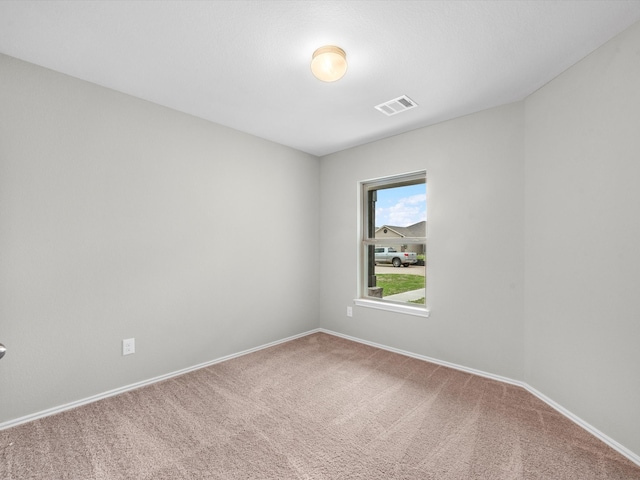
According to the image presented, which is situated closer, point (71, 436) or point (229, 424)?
point (71, 436)

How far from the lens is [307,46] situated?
1845 mm

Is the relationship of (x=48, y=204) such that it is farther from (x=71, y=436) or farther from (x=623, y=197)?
(x=623, y=197)

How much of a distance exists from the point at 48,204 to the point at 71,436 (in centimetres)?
156

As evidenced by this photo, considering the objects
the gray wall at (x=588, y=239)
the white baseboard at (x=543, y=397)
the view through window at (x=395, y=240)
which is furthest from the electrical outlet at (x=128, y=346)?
the gray wall at (x=588, y=239)

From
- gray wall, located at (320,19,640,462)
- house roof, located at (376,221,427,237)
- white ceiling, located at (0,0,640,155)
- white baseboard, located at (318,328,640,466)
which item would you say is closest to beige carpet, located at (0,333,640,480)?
white baseboard, located at (318,328,640,466)

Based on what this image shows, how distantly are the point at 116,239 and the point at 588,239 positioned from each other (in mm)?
3499

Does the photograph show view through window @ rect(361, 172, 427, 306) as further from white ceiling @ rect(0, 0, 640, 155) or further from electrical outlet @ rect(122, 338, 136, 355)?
electrical outlet @ rect(122, 338, 136, 355)

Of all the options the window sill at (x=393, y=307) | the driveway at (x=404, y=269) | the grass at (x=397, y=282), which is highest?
the driveway at (x=404, y=269)

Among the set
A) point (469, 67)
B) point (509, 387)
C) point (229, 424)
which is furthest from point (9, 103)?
point (509, 387)

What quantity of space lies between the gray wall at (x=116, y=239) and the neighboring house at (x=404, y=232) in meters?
1.43

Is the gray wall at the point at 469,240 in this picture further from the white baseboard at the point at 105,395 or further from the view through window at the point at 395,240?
the white baseboard at the point at 105,395

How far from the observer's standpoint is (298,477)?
1510mm

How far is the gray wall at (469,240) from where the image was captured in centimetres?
256

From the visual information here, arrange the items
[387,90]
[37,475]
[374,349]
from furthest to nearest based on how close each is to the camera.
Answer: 1. [374,349]
2. [387,90]
3. [37,475]
